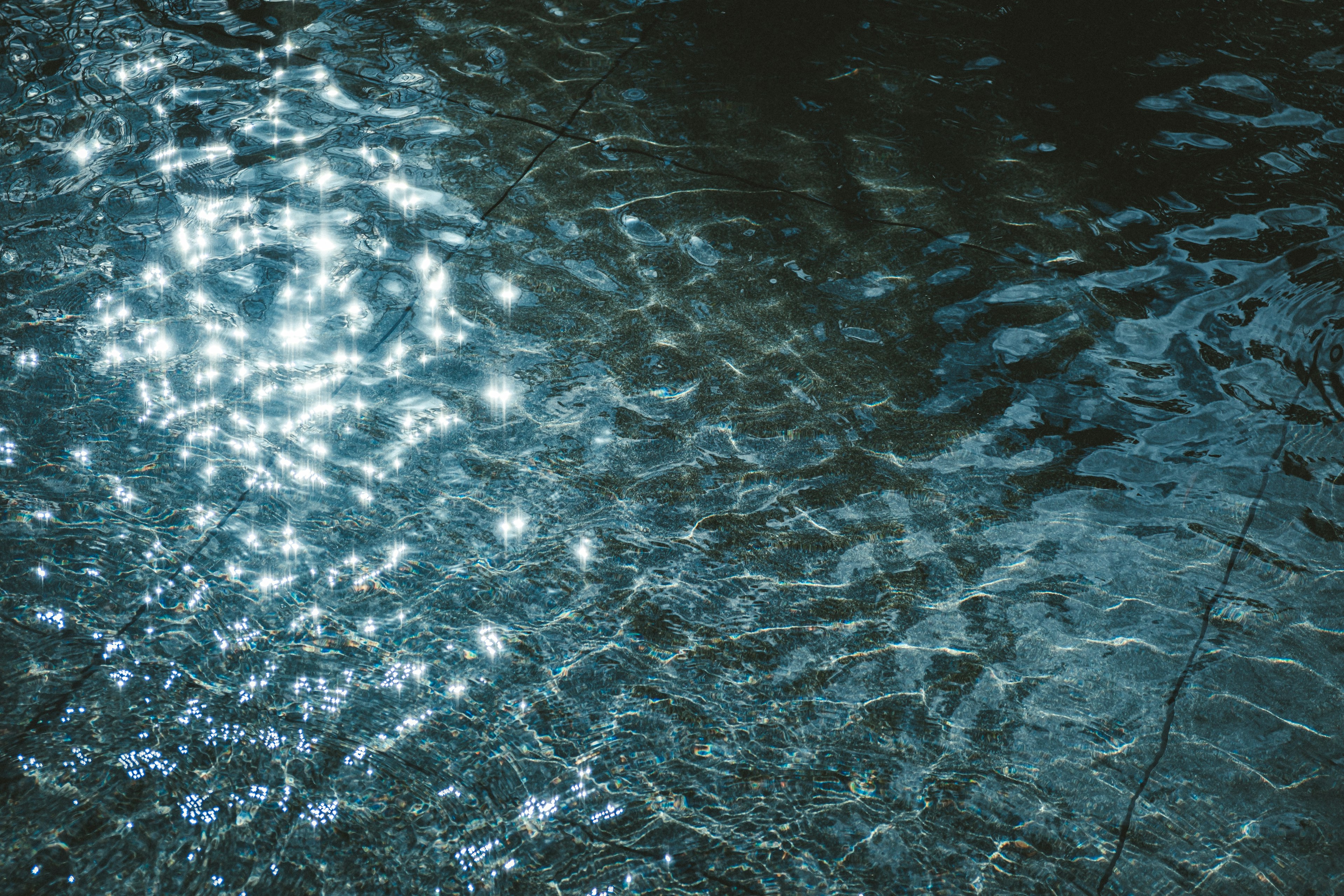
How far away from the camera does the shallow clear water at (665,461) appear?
2.39 metres

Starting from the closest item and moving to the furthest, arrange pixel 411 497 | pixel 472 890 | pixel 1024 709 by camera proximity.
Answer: pixel 472 890 → pixel 1024 709 → pixel 411 497

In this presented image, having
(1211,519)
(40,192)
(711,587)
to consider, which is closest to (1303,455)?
(1211,519)

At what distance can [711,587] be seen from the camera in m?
2.95

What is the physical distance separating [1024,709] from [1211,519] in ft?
3.81

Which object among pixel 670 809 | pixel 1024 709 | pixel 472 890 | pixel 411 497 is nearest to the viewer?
pixel 472 890

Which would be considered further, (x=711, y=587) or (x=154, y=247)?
(x=154, y=247)

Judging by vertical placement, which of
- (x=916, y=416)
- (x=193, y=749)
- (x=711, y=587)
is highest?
(x=916, y=416)

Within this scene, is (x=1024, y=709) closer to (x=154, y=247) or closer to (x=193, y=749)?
(x=193, y=749)

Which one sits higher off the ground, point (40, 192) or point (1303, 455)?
point (1303, 455)

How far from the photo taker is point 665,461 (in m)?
3.33

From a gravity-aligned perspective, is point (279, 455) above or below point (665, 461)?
below

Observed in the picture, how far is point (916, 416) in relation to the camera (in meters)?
3.52

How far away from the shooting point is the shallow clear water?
2395 mm

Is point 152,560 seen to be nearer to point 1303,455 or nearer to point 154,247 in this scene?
point 154,247
